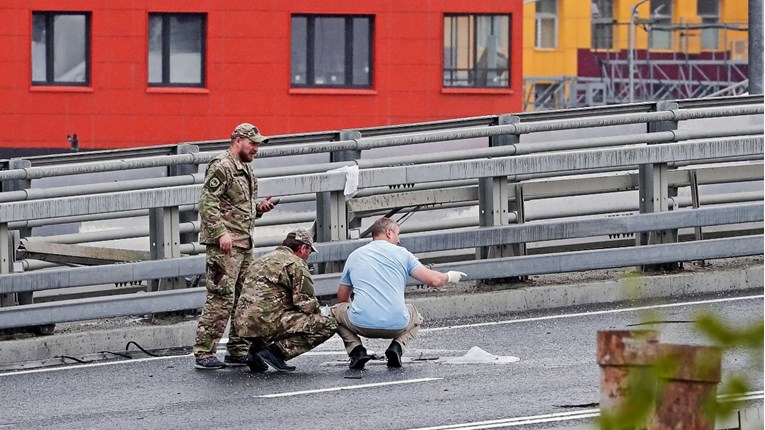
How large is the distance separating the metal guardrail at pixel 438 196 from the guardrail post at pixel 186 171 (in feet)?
0.04

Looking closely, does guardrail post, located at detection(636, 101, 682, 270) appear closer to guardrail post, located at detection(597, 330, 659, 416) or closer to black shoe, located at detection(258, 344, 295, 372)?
black shoe, located at detection(258, 344, 295, 372)

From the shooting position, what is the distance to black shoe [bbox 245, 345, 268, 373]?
33.1 ft

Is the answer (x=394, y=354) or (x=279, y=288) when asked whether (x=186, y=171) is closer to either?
(x=279, y=288)

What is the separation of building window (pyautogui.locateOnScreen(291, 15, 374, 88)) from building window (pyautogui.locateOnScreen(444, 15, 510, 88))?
6.27 feet

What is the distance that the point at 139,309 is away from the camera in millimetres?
10961

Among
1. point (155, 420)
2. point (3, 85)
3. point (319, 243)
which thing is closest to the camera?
A: point (155, 420)

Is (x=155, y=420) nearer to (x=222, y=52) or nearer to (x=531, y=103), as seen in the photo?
(x=222, y=52)

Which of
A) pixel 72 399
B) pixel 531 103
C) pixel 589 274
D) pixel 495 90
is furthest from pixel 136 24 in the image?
pixel 72 399

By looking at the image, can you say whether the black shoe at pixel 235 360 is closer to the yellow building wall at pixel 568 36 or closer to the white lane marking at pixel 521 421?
the white lane marking at pixel 521 421

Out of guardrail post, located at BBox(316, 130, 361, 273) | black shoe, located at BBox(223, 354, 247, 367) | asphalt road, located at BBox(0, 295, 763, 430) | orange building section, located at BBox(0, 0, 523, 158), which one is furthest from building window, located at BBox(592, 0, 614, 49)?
black shoe, located at BBox(223, 354, 247, 367)

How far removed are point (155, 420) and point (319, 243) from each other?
3477 mm

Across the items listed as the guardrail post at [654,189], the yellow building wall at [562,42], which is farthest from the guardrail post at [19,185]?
the yellow building wall at [562,42]

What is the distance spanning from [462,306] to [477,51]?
25787 mm

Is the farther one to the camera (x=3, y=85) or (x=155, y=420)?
(x=3, y=85)
